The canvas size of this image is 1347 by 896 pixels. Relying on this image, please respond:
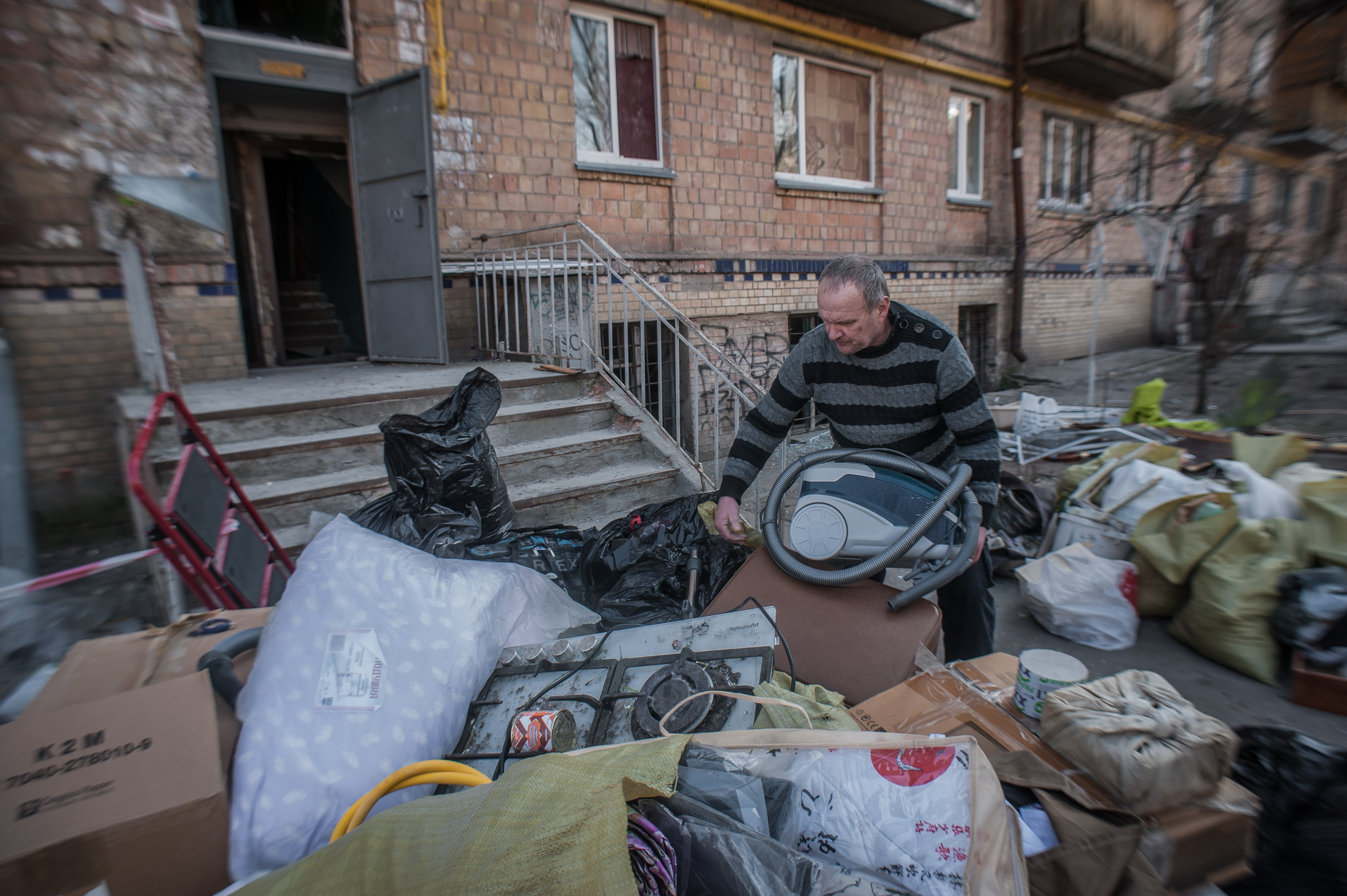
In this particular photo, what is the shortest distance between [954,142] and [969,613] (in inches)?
369

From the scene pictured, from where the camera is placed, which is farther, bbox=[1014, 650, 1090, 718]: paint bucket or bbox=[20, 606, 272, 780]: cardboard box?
bbox=[1014, 650, 1090, 718]: paint bucket

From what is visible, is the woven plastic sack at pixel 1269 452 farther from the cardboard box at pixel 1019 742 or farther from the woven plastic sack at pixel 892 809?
the woven plastic sack at pixel 892 809

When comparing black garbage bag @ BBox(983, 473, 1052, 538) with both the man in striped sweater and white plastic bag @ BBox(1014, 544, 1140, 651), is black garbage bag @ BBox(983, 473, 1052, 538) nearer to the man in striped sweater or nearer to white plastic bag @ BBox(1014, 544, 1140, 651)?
white plastic bag @ BBox(1014, 544, 1140, 651)

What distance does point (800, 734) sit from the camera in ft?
4.20

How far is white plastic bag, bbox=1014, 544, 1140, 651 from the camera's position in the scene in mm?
3102

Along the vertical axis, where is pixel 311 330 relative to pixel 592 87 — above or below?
below

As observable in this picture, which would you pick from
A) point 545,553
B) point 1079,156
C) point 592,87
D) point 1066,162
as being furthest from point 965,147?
point 545,553

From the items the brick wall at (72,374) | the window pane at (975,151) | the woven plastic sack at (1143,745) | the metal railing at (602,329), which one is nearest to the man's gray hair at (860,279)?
the woven plastic sack at (1143,745)

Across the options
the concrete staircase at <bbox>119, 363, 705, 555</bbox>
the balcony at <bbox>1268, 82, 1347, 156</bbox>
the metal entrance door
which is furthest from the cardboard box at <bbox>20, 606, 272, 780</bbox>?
the balcony at <bbox>1268, 82, 1347, 156</bbox>

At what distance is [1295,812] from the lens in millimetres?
1629

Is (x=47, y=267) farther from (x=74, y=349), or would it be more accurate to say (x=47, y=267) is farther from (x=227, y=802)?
(x=227, y=802)

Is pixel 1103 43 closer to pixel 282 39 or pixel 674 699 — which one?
pixel 282 39

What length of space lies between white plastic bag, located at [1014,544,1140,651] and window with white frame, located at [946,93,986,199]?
303 inches

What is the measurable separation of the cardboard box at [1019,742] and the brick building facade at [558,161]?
4790 mm
